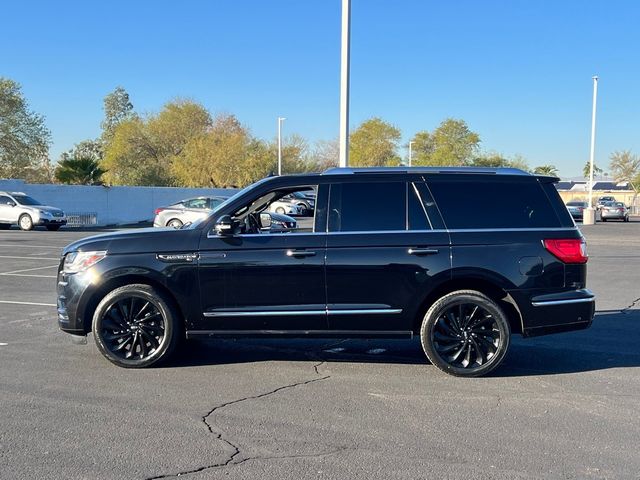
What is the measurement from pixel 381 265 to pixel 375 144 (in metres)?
60.7

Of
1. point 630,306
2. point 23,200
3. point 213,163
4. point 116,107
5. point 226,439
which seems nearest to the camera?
point 226,439

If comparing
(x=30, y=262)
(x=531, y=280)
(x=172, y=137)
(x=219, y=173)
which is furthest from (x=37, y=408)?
(x=172, y=137)

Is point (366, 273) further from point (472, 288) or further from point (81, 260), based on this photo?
point (81, 260)

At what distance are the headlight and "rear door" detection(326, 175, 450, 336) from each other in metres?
2.28

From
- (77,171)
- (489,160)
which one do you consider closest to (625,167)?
(489,160)

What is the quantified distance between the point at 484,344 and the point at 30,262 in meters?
12.7

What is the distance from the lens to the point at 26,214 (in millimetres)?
27688

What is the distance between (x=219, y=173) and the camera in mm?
54312

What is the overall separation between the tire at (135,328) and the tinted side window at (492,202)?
2.90 metres

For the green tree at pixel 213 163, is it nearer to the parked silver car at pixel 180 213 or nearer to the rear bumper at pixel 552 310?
the parked silver car at pixel 180 213

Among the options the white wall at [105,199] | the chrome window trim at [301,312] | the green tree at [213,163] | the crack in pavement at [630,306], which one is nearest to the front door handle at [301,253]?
the chrome window trim at [301,312]

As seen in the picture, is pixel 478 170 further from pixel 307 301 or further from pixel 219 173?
pixel 219 173

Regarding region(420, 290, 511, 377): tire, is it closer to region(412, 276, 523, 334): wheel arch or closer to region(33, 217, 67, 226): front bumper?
region(412, 276, 523, 334): wheel arch

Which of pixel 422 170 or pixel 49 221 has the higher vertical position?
pixel 422 170
